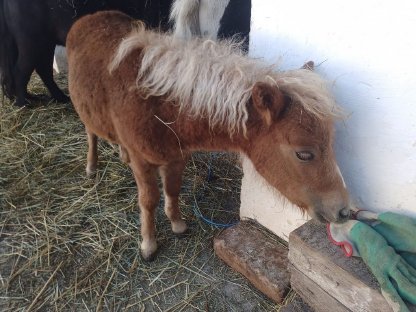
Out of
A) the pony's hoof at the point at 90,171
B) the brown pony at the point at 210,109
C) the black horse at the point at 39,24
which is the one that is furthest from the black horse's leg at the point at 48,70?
the brown pony at the point at 210,109

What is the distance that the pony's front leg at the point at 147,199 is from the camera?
218cm

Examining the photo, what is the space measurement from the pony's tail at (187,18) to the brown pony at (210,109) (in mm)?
403

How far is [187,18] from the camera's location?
8.46ft

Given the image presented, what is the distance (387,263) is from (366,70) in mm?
799

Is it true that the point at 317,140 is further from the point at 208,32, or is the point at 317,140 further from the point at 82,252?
the point at 82,252

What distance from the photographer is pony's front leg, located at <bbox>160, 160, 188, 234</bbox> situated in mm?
2367

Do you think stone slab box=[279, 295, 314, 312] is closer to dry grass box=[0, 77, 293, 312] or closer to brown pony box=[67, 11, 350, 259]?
dry grass box=[0, 77, 293, 312]

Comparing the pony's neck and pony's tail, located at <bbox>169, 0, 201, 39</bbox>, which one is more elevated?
pony's tail, located at <bbox>169, 0, 201, 39</bbox>

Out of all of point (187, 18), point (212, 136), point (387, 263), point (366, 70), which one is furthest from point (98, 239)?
point (366, 70)

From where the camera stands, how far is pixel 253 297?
2201mm

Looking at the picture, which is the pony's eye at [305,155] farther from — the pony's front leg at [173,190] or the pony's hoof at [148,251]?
→ the pony's hoof at [148,251]

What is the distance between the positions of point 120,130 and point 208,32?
1071mm

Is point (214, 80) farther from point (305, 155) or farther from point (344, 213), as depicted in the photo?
point (344, 213)

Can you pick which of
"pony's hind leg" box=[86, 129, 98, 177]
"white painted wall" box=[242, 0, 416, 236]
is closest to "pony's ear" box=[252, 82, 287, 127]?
"white painted wall" box=[242, 0, 416, 236]
